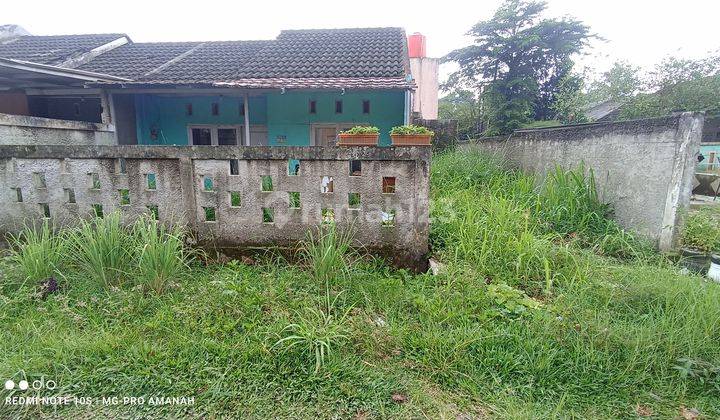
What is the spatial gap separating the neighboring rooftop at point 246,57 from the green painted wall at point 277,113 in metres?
0.60

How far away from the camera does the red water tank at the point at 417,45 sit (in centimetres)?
1230

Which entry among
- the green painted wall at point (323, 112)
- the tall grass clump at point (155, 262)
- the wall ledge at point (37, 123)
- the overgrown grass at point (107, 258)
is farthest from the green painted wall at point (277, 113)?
the tall grass clump at point (155, 262)

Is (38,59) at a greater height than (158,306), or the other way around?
(38,59)

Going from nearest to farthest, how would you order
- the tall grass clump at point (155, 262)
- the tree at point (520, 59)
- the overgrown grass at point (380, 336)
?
1. the overgrown grass at point (380, 336)
2. the tall grass clump at point (155, 262)
3. the tree at point (520, 59)

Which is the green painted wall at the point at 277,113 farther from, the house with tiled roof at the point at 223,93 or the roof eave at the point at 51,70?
the roof eave at the point at 51,70

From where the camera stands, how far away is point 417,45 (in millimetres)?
12320

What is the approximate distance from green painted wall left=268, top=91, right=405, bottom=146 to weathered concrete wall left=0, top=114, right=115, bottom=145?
12.2 feet

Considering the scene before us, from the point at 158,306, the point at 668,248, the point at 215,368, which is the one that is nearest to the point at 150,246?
the point at 158,306

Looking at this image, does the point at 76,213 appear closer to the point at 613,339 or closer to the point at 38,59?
the point at 613,339

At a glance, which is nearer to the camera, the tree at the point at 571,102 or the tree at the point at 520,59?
the tree at the point at 571,102


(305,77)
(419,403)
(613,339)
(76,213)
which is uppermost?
(305,77)

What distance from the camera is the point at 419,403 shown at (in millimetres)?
1822

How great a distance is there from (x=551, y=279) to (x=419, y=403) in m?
1.66

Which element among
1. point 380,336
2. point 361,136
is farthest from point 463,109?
point 380,336
